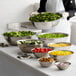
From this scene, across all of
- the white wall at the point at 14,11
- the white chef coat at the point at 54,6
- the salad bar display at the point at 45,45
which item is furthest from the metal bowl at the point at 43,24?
the white chef coat at the point at 54,6

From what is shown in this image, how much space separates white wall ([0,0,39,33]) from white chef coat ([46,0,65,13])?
10.1 inches

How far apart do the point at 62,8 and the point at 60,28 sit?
618 millimetres

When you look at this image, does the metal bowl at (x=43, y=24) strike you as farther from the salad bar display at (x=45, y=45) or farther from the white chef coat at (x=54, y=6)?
the white chef coat at (x=54, y=6)

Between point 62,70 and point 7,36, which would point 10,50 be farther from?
point 62,70

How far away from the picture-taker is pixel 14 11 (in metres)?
3.59

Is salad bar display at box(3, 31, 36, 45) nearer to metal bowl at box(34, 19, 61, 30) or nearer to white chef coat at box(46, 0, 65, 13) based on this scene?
metal bowl at box(34, 19, 61, 30)

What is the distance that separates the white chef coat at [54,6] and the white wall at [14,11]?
0.26m

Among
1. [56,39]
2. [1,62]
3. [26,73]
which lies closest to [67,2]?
[56,39]

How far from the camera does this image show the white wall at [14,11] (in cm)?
348

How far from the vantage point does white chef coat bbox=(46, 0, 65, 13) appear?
3730 millimetres

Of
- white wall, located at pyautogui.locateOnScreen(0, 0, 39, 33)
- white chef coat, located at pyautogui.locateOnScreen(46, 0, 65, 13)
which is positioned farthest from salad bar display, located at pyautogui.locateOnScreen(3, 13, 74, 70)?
white chef coat, located at pyautogui.locateOnScreen(46, 0, 65, 13)

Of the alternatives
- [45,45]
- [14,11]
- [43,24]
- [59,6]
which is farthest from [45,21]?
[59,6]

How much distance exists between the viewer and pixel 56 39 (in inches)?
88.2

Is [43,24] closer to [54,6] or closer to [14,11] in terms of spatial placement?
[14,11]
